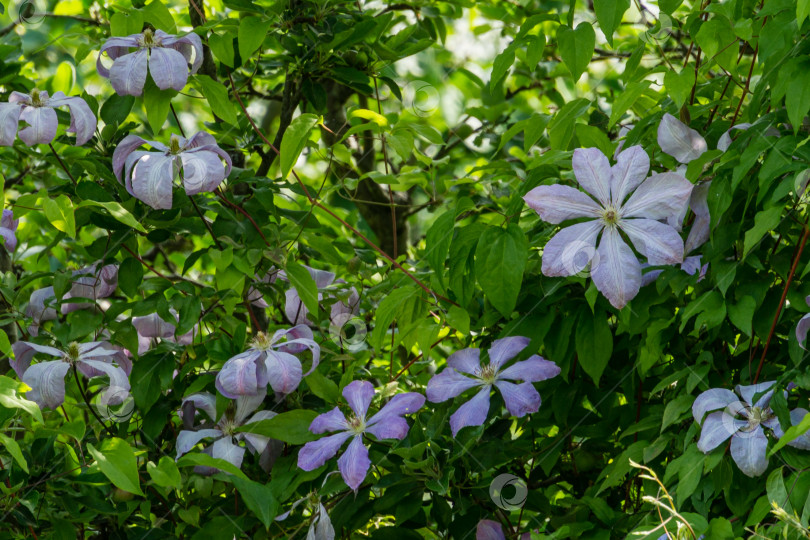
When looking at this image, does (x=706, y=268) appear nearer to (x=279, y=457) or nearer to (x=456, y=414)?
(x=456, y=414)

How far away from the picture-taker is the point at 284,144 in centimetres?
96

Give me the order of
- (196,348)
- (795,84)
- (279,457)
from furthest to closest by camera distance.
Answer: (196,348), (279,457), (795,84)

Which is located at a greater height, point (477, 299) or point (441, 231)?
point (441, 231)

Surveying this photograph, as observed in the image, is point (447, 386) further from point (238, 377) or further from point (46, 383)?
point (46, 383)

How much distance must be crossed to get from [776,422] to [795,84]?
292 mm

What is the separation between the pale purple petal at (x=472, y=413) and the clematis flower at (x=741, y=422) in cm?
22

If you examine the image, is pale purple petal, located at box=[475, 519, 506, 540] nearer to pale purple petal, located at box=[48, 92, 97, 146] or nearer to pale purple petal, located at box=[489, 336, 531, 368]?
pale purple petal, located at box=[489, 336, 531, 368]

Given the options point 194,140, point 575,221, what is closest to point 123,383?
point 194,140

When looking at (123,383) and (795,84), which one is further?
(123,383)

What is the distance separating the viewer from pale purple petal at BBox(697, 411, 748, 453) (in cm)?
75

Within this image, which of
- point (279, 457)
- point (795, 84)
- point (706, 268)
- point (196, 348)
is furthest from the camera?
point (196, 348)

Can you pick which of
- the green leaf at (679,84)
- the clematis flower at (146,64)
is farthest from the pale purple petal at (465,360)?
the clematis flower at (146,64)

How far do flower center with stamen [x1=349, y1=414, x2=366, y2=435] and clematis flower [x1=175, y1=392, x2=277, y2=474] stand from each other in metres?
0.12

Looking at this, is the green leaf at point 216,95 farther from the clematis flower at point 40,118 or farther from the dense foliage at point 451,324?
the clematis flower at point 40,118
